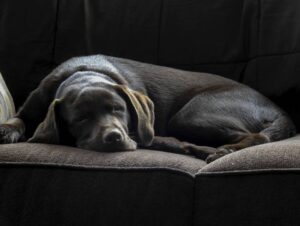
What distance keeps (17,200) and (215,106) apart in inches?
44.5

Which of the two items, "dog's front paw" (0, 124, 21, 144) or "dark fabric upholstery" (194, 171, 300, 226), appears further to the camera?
"dog's front paw" (0, 124, 21, 144)

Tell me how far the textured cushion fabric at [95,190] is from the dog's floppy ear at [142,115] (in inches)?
21.0

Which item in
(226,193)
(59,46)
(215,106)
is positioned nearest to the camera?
(226,193)

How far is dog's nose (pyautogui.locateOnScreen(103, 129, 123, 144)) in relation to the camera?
2.05 metres

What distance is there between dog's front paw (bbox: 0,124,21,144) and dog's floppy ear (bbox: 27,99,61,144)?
0.31 feet

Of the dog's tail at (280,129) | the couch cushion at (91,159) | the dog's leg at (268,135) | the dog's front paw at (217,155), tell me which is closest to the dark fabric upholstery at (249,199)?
the couch cushion at (91,159)

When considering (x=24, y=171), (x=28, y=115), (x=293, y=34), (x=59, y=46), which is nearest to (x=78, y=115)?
(x=28, y=115)

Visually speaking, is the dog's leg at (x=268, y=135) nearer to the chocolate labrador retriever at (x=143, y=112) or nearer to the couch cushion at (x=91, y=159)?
the chocolate labrador retriever at (x=143, y=112)

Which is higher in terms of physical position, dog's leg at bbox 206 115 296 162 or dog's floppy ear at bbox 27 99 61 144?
dog's floppy ear at bbox 27 99 61 144

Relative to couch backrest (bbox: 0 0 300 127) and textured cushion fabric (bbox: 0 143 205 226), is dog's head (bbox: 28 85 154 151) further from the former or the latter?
couch backrest (bbox: 0 0 300 127)

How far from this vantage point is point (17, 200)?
5.57 feet

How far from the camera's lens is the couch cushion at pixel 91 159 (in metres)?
1.71

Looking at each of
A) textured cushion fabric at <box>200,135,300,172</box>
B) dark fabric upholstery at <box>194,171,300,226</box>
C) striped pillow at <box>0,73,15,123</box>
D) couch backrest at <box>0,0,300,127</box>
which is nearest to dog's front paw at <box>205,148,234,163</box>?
textured cushion fabric at <box>200,135,300,172</box>

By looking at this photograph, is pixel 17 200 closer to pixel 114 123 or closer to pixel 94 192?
pixel 94 192
